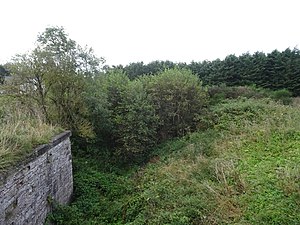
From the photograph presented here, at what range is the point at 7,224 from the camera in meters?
5.37

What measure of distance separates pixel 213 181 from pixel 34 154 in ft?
14.7

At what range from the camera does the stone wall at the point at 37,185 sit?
5461mm

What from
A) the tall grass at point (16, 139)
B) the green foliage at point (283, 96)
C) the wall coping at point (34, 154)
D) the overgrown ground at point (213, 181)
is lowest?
the overgrown ground at point (213, 181)

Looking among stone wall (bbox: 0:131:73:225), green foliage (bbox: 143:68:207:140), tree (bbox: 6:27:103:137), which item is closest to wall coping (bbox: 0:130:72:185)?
stone wall (bbox: 0:131:73:225)

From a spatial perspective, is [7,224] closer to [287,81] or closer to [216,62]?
[287,81]

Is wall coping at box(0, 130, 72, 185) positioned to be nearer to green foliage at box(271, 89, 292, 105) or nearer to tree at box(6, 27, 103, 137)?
tree at box(6, 27, 103, 137)

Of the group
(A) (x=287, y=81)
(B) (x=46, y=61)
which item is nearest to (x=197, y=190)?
(B) (x=46, y=61)

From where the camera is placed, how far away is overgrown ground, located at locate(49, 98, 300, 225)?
6234 mm

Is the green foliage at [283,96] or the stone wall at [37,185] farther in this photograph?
the green foliage at [283,96]

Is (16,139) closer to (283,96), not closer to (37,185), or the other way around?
(37,185)

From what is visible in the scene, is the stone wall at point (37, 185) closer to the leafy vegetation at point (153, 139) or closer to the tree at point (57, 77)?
the leafy vegetation at point (153, 139)

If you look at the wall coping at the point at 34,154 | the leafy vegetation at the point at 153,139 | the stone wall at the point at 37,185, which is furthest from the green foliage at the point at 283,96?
the wall coping at the point at 34,154

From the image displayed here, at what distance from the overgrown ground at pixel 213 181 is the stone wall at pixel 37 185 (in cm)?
72

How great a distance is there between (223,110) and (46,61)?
8.47 meters
